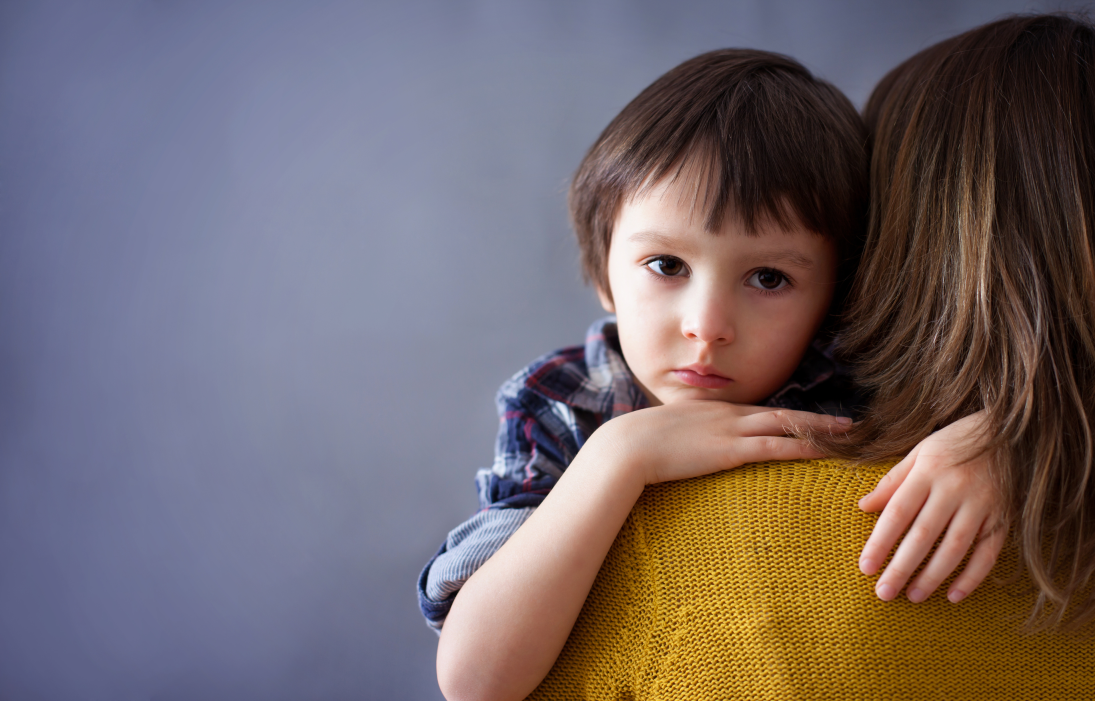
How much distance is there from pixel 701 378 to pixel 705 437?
15cm

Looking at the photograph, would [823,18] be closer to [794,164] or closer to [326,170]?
[794,164]

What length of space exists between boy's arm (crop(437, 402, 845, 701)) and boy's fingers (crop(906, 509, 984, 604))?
15cm

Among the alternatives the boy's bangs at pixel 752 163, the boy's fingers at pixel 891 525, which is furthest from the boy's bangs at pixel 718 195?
the boy's fingers at pixel 891 525

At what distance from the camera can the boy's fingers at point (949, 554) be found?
621mm

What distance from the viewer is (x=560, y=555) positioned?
0.70 metres

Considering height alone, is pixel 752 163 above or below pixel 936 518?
above

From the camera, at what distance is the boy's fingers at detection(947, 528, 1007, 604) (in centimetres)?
63

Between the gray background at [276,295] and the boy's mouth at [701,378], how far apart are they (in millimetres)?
499

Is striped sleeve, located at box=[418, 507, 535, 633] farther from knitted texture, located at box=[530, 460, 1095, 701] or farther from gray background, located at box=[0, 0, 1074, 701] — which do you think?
gray background, located at box=[0, 0, 1074, 701]

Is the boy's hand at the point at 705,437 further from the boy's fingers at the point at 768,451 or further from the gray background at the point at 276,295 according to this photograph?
the gray background at the point at 276,295

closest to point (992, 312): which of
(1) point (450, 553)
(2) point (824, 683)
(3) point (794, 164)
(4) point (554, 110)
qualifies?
(3) point (794, 164)

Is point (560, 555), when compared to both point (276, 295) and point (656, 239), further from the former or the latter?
point (276, 295)

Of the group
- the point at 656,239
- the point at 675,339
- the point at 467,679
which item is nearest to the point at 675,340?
the point at 675,339

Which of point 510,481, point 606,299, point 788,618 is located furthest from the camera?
point 606,299
